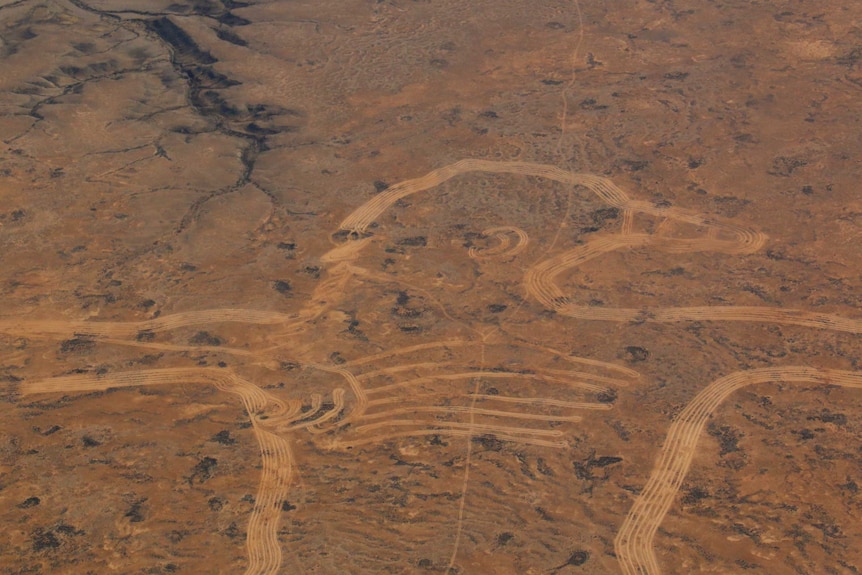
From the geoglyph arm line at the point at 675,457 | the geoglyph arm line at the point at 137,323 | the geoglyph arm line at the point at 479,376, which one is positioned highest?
the geoglyph arm line at the point at 675,457

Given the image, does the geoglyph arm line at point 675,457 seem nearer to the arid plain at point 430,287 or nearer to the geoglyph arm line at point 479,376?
the arid plain at point 430,287

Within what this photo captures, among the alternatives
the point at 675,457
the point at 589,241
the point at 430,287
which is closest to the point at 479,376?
the point at 430,287

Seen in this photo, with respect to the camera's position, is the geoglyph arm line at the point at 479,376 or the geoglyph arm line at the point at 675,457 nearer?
the geoglyph arm line at the point at 675,457

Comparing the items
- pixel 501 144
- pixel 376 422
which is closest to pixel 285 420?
pixel 376 422

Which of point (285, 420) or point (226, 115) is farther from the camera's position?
point (226, 115)

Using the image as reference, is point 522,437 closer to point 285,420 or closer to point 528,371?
point 528,371

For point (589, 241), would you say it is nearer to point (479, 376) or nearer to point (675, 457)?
point (479, 376)

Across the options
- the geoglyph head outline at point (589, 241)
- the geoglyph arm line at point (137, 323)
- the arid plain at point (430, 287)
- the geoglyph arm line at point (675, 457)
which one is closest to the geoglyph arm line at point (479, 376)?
the arid plain at point (430, 287)

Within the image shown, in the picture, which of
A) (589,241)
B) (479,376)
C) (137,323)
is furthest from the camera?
(589,241)
